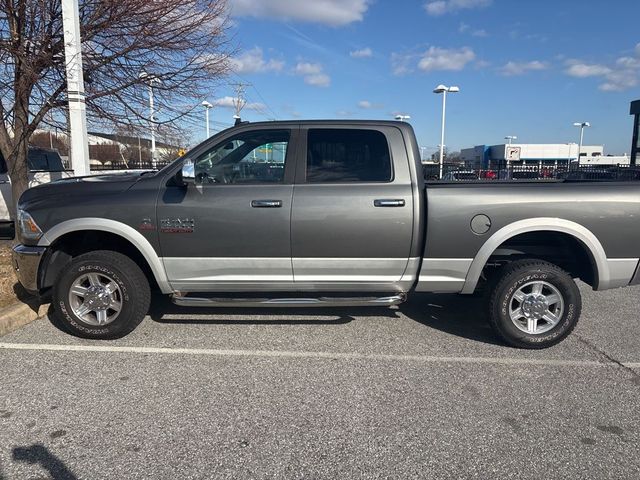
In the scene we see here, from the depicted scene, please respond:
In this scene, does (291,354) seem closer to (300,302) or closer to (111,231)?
(300,302)

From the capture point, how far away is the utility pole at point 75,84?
6.31 meters

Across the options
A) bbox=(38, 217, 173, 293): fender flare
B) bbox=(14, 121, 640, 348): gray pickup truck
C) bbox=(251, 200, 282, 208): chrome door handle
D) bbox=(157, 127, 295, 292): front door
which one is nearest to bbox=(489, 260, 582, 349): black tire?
bbox=(14, 121, 640, 348): gray pickup truck

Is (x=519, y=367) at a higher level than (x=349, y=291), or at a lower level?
lower

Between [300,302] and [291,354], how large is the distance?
468mm

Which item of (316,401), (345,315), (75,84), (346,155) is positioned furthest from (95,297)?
(75,84)

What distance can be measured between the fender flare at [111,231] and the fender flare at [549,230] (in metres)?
2.83

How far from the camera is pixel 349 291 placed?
458 cm

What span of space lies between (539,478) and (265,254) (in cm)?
268

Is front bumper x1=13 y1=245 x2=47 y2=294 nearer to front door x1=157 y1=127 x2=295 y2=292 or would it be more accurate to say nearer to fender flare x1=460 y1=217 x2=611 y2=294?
front door x1=157 y1=127 x2=295 y2=292

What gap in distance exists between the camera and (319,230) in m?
4.36

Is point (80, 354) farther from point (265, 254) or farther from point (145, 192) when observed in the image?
point (265, 254)

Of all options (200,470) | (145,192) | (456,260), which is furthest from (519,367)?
(145,192)

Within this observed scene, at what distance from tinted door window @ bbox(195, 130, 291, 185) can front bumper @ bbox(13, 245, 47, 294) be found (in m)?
1.64

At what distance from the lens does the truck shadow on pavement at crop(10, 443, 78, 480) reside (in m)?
2.66
